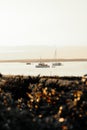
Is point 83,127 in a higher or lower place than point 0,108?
lower

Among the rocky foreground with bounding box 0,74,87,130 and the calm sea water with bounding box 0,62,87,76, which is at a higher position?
the rocky foreground with bounding box 0,74,87,130

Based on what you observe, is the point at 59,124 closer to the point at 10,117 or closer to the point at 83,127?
the point at 10,117

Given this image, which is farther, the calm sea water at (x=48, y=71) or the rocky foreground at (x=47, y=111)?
the calm sea water at (x=48, y=71)

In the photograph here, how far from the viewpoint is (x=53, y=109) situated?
31.5 ft

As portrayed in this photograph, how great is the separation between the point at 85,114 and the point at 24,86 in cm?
612

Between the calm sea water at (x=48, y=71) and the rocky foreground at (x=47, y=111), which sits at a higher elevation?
the rocky foreground at (x=47, y=111)

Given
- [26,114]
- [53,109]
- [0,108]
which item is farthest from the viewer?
[53,109]

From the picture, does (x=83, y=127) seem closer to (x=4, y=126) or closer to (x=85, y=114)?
(x=85, y=114)

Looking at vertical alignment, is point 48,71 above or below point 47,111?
below

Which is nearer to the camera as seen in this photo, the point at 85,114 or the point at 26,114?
the point at 26,114

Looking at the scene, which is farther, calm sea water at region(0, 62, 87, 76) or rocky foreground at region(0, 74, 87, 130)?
calm sea water at region(0, 62, 87, 76)

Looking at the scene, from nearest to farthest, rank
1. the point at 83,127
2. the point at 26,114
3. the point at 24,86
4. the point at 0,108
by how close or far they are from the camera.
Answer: the point at 26,114 → the point at 0,108 → the point at 83,127 → the point at 24,86

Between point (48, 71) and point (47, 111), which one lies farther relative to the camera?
point (48, 71)

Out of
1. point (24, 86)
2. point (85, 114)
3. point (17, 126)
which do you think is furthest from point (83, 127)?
point (24, 86)
